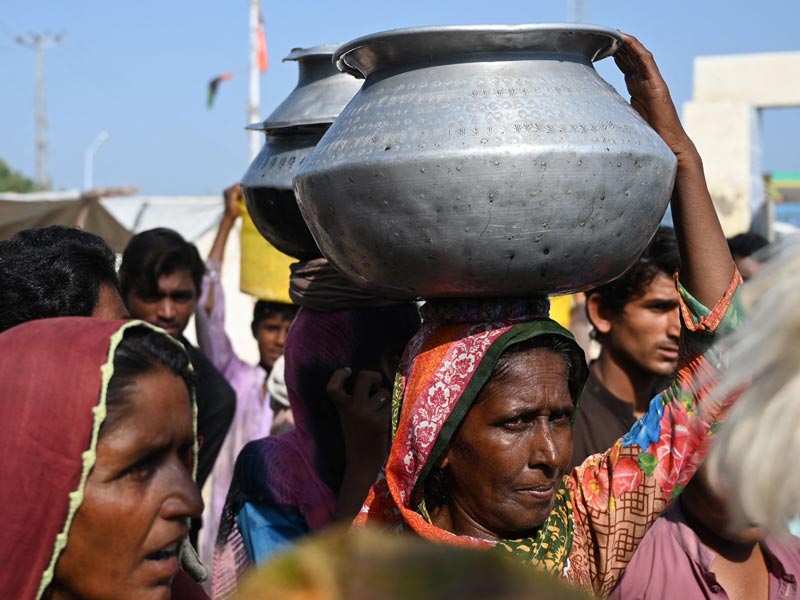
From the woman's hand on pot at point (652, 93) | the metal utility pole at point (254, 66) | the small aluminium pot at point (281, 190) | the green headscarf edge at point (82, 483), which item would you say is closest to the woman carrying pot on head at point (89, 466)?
the green headscarf edge at point (82, 483)

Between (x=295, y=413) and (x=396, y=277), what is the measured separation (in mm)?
1182

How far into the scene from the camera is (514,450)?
86.0 inches

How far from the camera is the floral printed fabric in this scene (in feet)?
7.06

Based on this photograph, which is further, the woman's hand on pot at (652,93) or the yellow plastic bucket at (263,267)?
the yellow plastic bucket at (263,267)

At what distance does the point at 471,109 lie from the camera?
1849mm

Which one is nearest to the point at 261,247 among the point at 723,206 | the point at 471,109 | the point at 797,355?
the point at 471,109

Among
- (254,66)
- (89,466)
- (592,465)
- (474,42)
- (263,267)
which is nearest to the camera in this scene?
(89,466)

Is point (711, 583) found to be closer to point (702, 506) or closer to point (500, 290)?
point (702, 506)

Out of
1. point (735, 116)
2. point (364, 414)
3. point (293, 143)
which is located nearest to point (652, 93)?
point (293, 143)

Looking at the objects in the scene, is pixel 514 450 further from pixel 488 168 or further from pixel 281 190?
pixel 281 190

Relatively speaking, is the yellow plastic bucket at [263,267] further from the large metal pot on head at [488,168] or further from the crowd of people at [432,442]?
the large metal pot on head at [488,168]

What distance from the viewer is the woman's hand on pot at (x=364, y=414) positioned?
2773mm

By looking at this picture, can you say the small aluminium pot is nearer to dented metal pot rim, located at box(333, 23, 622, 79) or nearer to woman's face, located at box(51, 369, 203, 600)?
dented metal pot rim, located at box(333, 23, 622, 79)

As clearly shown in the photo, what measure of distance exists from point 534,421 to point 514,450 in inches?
3.3
